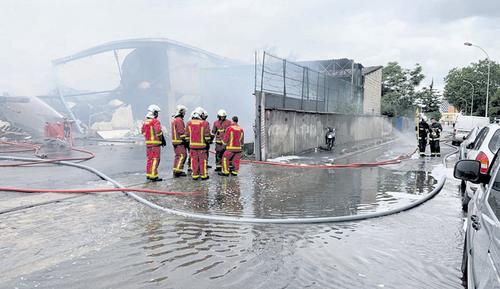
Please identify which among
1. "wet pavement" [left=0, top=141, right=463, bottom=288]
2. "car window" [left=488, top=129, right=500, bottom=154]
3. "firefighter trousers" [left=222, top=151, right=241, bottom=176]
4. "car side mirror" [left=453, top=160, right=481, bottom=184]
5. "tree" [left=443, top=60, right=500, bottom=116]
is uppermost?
"tree" [left=443, top=60, right=500, bottom=116]

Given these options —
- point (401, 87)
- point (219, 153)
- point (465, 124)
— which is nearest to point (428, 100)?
point (401, 87)

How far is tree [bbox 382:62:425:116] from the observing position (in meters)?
46.6

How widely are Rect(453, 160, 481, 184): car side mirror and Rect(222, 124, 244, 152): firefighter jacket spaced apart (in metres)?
6.36

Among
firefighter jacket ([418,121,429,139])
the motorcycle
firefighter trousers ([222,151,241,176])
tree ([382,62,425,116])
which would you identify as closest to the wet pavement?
firefighter trousers ([222,151,241,176])

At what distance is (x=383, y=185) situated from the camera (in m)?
8.48

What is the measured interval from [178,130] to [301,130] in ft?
26.2

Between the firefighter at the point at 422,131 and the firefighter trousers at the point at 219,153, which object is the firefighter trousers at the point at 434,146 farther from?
the firefighter trousers at the point at 219,153

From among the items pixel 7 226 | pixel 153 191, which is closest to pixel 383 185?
pixel 153 191

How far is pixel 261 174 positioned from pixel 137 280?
6.74m

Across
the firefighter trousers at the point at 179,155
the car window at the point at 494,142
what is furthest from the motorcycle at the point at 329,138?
the car window at the point at 494,142

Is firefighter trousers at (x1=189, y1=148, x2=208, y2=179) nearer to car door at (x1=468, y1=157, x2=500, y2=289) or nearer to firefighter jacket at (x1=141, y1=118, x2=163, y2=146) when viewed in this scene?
firefighter jacket at (x1=141, y1=118, x2=163, y2=146)

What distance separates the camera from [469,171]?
9.84ft

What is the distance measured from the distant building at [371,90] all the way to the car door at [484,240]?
29.4 metres

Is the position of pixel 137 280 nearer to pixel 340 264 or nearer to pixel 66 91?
pixel 340 264
